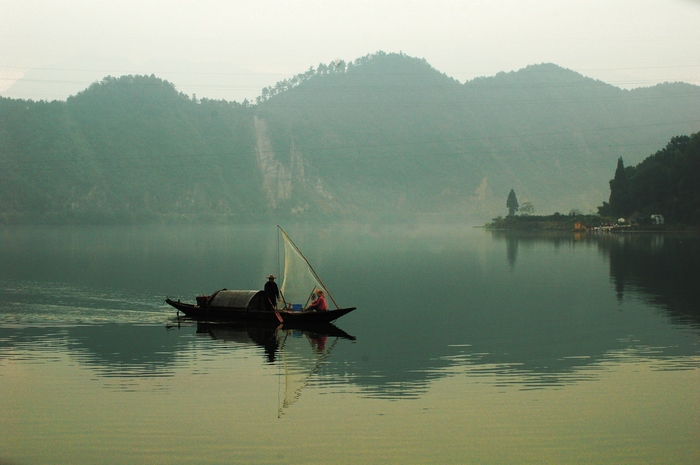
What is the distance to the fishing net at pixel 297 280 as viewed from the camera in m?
37.4

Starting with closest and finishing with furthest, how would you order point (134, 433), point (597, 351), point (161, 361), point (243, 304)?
1. point (134, 433)
2. point (161, 361)
3. point (597, 351)
4. point (243, 304)

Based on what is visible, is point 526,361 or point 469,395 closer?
point 469,395

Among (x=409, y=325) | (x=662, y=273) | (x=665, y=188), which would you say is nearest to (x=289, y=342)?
(x=409, y=325)

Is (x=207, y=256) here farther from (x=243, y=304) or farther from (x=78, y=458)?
(x=78, y=458)

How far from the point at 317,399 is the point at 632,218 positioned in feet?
476

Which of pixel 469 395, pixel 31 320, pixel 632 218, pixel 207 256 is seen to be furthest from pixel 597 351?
pixel 632 218

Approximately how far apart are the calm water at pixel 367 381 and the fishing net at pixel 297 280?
7.67 feet

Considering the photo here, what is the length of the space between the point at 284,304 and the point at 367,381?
39.4ft

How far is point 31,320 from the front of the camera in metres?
38.0

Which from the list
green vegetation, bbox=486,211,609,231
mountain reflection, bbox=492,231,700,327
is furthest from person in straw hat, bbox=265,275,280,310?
green vegetation, bbox=486,211,609,231

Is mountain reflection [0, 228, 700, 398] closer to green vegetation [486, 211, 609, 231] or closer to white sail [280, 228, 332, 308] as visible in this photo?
white sail [280, 228, 332, 308]

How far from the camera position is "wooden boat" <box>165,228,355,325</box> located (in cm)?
3541

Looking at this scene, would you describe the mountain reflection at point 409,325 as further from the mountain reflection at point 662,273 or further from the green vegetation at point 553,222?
the green vegetation at point 553,222

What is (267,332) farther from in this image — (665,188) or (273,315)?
(665,188)
